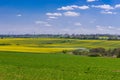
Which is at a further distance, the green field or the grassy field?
the grassy field

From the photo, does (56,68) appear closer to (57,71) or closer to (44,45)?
(57,71)

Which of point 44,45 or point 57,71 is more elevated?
point 57,71

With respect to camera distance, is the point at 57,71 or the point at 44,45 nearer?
the point at 57,71

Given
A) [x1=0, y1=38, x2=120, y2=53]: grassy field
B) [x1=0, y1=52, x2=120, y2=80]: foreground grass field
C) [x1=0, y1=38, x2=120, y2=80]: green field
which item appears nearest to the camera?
[x1=0, y1=52, x2=120, y2=80]: foreground grass field

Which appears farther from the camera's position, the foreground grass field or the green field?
the green field

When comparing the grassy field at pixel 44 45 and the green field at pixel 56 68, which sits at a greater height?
the green field at pixel 56 68

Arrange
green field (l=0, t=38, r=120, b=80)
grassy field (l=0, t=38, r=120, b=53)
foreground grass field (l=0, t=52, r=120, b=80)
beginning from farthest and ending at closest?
grassy field (l=0, t=38, r=120, b=53), green field (l=0, t=38, r=120, b=80), foreground grass field (l=0, t=52, r=120, b=80)

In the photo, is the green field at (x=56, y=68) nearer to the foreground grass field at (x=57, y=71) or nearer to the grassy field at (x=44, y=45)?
the foreground grass field at (x=57, y=71)

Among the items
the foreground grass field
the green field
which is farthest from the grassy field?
the foreground grass field

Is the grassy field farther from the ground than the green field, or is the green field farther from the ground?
the green field

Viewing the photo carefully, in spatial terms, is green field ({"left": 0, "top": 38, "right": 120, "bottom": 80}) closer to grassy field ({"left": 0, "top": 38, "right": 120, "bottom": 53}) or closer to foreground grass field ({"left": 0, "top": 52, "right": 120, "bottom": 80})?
foreground grass field ({"left": 0, "top": 52, "right": 120, "bottom": 80})

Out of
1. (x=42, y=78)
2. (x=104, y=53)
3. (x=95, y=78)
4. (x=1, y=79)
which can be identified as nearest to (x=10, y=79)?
(x=1, y=79)

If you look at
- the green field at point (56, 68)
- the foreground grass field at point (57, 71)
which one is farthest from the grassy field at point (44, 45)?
the foreground grass field at point (57, 71)

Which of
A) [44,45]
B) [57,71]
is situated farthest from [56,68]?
[44,45]
